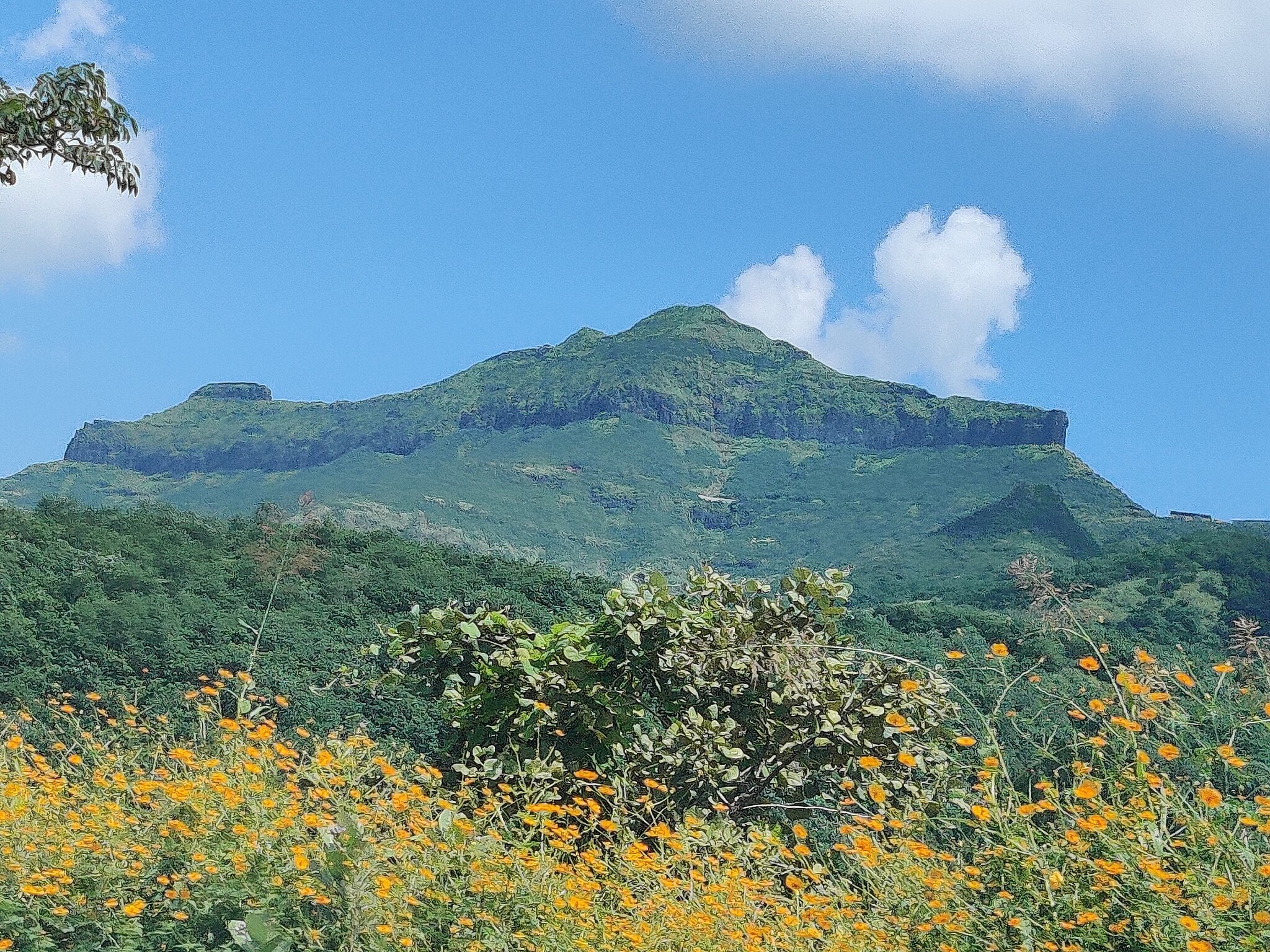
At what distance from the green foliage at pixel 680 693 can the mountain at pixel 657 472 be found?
85.1 metres

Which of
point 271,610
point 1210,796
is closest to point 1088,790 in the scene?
point 1210,796

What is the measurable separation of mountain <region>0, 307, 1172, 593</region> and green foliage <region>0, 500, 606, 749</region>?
71.2 metres

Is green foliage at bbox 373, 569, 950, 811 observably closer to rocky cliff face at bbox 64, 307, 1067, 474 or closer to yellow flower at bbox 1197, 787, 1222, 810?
yellow flower at bbox 1197, 787, 1222, 810

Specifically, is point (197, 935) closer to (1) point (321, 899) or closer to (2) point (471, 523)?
(1) point (321, 899)

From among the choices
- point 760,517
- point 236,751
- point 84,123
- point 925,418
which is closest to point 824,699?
point 236,751

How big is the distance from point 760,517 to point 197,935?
150 metres

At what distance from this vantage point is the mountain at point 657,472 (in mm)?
128000

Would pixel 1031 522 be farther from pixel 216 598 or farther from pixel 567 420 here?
pixel 216 598

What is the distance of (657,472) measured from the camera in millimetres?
168750

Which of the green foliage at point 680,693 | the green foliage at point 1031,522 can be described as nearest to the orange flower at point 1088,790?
the green foliage at point 680,693

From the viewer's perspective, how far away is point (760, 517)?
500 ft

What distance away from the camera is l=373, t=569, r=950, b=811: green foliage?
6082 mm

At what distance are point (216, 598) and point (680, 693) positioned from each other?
14.5 metres

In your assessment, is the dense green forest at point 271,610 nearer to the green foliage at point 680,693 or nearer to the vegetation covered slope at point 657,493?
the green foliage at point 680,693
